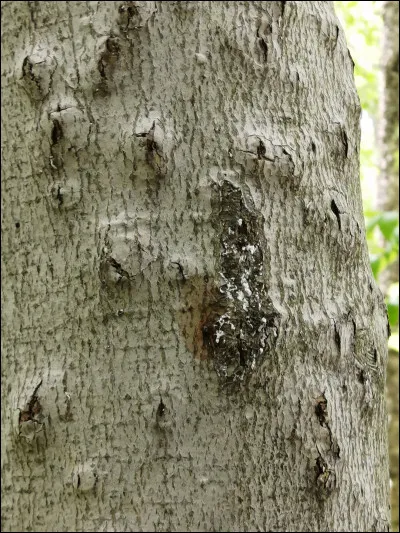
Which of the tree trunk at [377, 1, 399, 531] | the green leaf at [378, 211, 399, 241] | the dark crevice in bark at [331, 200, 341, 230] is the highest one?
the tree trunk at [377, 1, 399, 531]

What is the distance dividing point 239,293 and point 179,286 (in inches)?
2.7

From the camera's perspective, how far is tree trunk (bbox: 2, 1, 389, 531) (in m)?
0.71

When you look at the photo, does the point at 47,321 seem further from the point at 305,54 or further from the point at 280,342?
the point at 305,54

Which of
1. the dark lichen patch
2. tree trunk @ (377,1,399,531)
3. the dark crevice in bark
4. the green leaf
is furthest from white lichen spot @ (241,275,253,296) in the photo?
tree trunk @ (377,1,399,531)

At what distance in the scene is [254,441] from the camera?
2.33 feet

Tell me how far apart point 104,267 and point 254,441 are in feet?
0.83

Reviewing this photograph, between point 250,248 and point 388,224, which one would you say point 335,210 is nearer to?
point 250,248

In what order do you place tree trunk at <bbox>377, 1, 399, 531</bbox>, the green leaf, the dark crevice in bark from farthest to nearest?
tree trunk at <bbox>377, 1, 399, 531</bbox>, the green leaf, the dark crevice in bark

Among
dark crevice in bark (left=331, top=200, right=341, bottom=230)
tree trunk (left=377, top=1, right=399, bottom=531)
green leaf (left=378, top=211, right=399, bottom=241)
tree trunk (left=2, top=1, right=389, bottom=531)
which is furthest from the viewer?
tree trunk (left=377, top=1, right=399, bottom=531)

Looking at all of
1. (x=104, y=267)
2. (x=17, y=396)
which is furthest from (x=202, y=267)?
(x=17, y=396)

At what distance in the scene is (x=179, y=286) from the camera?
74 cm

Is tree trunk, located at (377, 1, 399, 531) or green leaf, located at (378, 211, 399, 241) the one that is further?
tree trunk, located at (377, 1, 399, 531)

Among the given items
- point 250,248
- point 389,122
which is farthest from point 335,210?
point 389,122

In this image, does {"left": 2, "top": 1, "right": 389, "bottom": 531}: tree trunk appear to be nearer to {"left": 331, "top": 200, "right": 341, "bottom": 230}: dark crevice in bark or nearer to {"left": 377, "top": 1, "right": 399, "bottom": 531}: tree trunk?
{"left": 331, "top": 200, "right": 341, "bottom": 230}: dark crevice in bark
